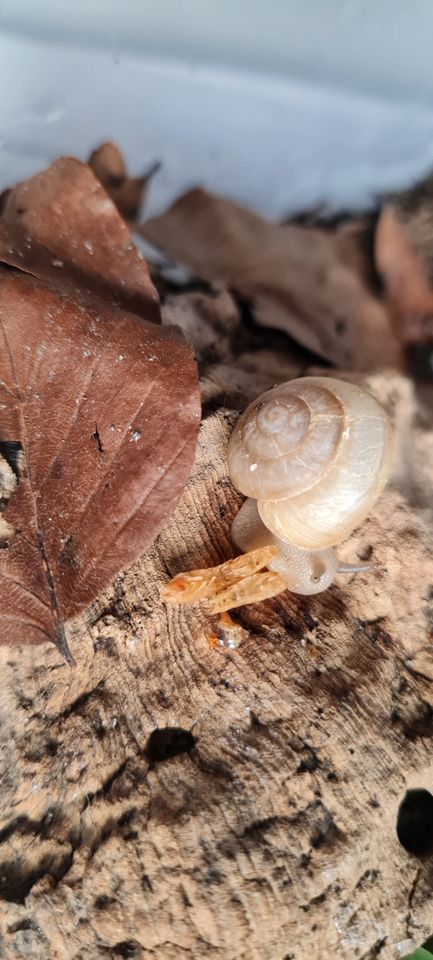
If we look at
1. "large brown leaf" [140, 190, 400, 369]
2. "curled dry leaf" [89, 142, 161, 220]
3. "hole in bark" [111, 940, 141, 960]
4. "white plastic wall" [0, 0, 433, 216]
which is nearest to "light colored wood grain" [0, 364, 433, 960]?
"hole in bark" [111, 940, 141, 960]

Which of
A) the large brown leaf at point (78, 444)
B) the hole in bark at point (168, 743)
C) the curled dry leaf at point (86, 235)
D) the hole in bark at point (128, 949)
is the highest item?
the curled dry leaf at point (86, 235)

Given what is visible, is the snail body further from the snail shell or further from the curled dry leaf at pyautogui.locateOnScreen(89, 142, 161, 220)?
the curled dry leaf at pyautogui.locateOnScreen(89, 142, 161, 220)

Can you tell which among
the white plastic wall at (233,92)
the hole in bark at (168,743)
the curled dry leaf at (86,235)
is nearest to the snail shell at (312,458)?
the curled dry leaf at (86,235)

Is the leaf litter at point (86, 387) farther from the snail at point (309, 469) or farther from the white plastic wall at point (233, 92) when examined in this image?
the white plastic wall at point (233, 92)

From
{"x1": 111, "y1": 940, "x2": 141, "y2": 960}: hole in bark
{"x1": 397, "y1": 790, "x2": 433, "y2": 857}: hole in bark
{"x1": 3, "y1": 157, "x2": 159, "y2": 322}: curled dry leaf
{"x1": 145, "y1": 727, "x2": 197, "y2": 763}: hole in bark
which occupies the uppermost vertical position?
{"x1": 3, "y1": 157, "x2": 159, "y2": 322}: curled dry leaf

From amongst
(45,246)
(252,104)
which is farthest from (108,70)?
(45,246)
